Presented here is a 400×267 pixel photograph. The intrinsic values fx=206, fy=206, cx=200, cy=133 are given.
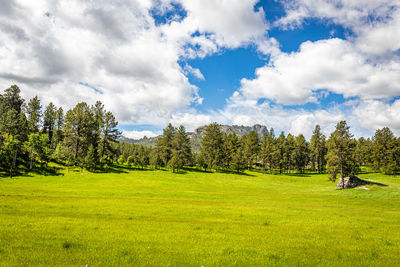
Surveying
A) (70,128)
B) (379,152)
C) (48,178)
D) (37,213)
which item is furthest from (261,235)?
(379,152)

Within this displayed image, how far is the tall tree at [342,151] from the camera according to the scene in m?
57.3

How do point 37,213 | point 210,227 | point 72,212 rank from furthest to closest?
point 72,212
point 37,213
point 210,227

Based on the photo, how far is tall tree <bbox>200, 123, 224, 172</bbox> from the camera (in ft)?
359

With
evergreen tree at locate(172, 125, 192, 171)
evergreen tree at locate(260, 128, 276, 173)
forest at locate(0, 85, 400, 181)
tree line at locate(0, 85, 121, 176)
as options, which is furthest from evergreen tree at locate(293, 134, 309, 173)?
tree line at locate(0, 85, 121, 176)

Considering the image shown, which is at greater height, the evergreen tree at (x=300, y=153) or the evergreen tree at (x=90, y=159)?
the evergreen tree at (x=300, y=153)

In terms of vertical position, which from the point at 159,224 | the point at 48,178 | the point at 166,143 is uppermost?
the point at 166,143

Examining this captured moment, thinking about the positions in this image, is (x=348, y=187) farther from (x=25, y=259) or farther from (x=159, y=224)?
(x=25, y=259)

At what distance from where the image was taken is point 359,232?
1756 cm

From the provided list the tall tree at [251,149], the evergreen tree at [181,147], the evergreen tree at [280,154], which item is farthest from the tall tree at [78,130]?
the evergreen tree at [280,154]

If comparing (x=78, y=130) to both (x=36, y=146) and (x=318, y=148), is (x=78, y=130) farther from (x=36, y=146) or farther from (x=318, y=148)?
(x=318, y=148)

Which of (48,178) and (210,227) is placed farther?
(48,178)

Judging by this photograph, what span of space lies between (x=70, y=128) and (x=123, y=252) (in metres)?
86.4

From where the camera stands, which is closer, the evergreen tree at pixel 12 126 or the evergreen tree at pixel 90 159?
the evergreen tree at pixel 12 126

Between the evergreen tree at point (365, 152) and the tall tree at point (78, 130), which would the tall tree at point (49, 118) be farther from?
the evergreen tree at point (365, 152)
